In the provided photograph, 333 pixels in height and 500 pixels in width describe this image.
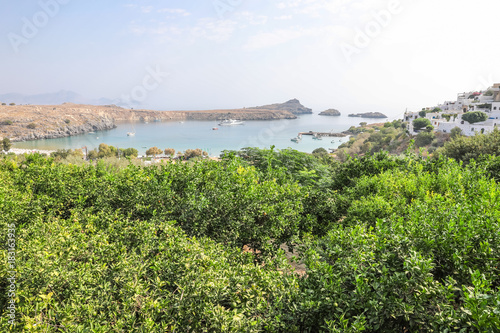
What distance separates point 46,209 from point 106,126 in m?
125

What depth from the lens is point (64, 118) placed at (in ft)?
334

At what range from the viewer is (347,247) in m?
3.53

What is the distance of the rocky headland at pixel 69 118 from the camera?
8631 centimetres

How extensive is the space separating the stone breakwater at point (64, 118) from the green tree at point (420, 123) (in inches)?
3786

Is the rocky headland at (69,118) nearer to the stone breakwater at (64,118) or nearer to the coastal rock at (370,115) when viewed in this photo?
A: the stone breakwater at (64,118)

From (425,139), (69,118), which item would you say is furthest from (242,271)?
(69,118)

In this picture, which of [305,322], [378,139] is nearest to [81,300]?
[305,322]

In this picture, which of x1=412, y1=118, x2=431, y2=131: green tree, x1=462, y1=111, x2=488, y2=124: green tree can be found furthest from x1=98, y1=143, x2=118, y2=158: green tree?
x1=462, y1=111, x2=488, y2=124: green tree

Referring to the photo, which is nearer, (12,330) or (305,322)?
(12,330)

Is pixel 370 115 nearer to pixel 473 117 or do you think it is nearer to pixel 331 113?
pixel 331 113

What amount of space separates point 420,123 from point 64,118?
4413 inches

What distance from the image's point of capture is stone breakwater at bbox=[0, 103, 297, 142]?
85887 mm

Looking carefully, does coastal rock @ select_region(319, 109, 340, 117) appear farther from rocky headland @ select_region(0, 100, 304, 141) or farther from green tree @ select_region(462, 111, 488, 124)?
green tree @ select_region(462, 111, 488, 124)

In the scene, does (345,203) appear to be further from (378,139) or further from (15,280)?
Answer: (378,139)
